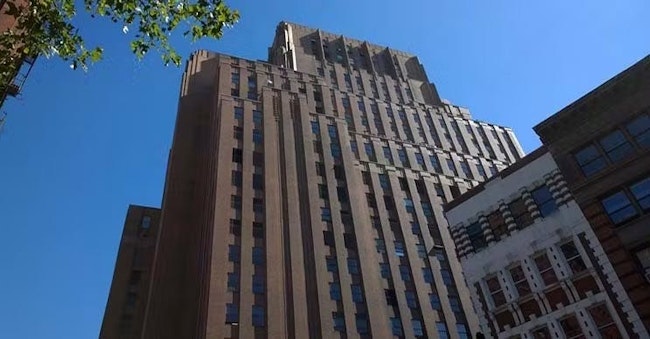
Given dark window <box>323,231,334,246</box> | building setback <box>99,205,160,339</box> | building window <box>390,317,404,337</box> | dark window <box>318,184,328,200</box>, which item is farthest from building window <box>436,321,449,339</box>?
building setback <box>99,205,160,339</box>

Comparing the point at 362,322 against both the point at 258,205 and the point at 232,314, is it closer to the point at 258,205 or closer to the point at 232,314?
the point at 232,314

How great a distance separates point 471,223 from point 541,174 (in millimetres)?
4985

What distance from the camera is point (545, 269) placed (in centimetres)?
2477

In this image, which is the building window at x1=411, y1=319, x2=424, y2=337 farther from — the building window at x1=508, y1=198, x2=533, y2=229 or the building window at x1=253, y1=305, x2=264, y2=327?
the building window at x1=508, y1=198, x2=533, y2=229

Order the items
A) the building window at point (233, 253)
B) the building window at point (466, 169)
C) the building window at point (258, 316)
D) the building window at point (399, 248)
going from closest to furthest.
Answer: the building window at point (258, 316), the building window at point (233, 253), the building window at point (399, 248), the building window at point (466, 169)

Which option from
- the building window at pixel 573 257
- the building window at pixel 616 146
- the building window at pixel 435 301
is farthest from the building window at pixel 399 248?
the building window at pixel 616 146

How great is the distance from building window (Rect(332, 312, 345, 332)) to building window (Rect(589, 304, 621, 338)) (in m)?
26.9

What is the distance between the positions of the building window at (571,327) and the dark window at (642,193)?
19.7 feet

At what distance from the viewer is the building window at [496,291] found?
26.1m

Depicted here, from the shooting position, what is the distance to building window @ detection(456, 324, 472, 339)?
49.5 metres

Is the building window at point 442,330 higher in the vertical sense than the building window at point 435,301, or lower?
lower

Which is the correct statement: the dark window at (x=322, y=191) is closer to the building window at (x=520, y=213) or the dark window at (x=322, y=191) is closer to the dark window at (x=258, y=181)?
the dark window at (x=258, y=181)

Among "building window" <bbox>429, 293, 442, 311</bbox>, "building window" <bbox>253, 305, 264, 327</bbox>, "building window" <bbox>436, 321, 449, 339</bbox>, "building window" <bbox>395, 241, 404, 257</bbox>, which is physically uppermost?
"building window" <bbox>395, 241, 404, 257</bbox>

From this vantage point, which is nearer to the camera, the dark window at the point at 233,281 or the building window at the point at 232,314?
the building window at the point at 232,314
